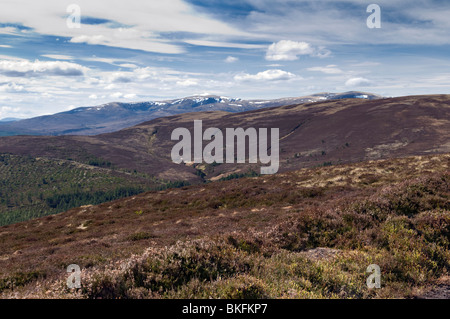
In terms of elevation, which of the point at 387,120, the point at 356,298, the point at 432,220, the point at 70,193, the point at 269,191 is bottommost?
the point at 70,193

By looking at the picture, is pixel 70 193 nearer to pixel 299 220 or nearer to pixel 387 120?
pixel 299 220

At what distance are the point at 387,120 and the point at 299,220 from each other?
217 m

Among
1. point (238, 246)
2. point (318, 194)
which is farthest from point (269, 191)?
point (238, 246)

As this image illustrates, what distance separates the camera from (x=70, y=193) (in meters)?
170

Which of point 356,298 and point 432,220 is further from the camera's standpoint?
point 432,220

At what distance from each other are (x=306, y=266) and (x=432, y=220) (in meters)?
5.19

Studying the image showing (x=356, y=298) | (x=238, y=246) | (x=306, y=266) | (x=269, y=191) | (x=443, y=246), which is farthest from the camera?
(x=269, y=191)

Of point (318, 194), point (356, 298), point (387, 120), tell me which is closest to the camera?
point (356, 298)

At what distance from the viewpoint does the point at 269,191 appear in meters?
28.1
